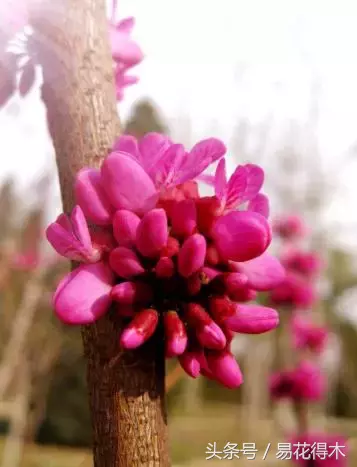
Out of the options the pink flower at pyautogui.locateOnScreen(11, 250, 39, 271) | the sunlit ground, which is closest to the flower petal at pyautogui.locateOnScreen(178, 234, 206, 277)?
the sunlit ground

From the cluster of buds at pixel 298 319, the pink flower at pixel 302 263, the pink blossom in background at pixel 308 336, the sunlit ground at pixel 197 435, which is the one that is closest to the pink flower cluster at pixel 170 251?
the cluster of buds at pixel 298 319

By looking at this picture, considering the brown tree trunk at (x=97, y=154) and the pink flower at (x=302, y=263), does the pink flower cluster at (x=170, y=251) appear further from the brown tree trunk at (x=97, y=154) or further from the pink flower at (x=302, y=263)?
the pink flower at (x=302, y=263)

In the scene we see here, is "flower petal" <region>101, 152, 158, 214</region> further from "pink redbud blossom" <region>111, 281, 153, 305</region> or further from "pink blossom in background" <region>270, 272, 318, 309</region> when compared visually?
"pink blossom in background" <region>270, 272, 318, 309</region>

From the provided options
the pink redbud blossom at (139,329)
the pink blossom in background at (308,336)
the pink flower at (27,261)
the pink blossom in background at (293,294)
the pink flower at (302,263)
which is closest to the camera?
the pink redbud blossom at (139,329)

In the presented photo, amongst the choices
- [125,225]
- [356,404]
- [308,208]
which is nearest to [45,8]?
[125,225]

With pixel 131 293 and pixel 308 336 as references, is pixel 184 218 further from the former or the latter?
pixel 308 336

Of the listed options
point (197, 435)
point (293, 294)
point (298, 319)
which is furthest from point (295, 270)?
point (197, 435)
